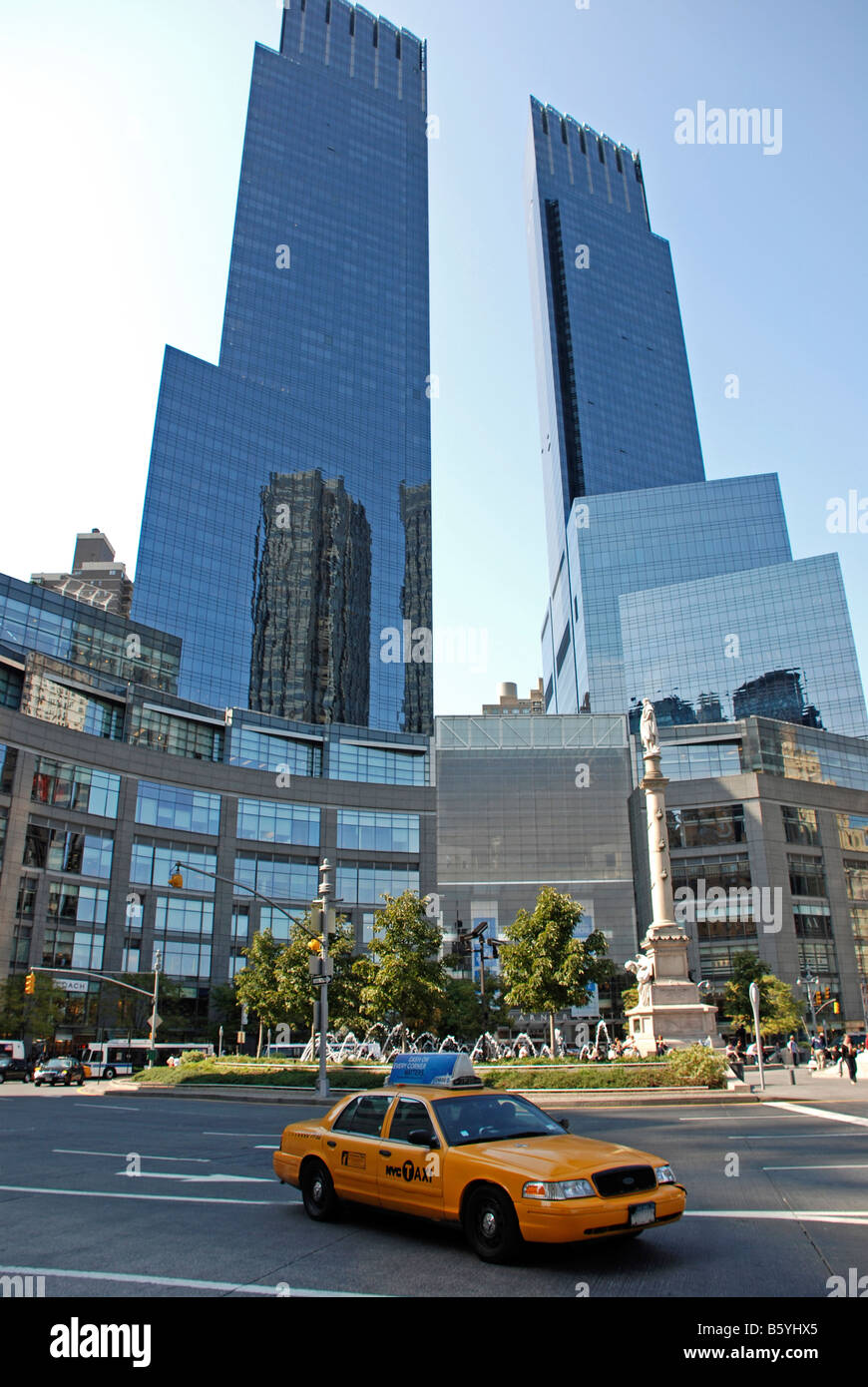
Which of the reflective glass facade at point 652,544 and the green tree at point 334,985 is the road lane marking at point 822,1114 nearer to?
the green tree at point 334,985

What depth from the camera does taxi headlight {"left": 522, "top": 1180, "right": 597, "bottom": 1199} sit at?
653 cm

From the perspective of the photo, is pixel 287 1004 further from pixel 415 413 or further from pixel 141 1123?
pixel 415 413

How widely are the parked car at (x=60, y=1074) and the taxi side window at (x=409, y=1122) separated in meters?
40.8

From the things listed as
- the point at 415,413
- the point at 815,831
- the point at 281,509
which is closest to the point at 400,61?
the point at 415,413

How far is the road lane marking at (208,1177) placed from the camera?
11.2 m

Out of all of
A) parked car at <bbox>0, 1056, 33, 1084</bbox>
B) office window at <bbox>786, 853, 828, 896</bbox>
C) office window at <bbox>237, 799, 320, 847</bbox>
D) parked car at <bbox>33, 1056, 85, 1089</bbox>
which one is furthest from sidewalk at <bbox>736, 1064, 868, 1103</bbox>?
office window at <bbox>237, 799, 320, 847</bbox>

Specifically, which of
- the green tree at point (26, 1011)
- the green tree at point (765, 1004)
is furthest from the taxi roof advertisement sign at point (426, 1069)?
the green tree at point (765, 1004)

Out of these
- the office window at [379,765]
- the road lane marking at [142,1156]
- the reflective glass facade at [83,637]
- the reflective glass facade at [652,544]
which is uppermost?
the reflective glass facade at [652,544]

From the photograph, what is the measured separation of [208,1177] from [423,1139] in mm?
5313

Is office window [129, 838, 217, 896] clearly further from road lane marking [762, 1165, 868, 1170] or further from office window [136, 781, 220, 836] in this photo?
road lane marking [762, 1165, 868, 1170]

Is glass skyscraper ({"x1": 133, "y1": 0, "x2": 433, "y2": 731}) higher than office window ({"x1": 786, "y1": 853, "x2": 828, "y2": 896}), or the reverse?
glass skyscraper ({"x1": 133, "y1": 0, "x2": 433, "y2": 731})

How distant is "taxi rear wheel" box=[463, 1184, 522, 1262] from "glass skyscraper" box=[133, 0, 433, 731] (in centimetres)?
11311
